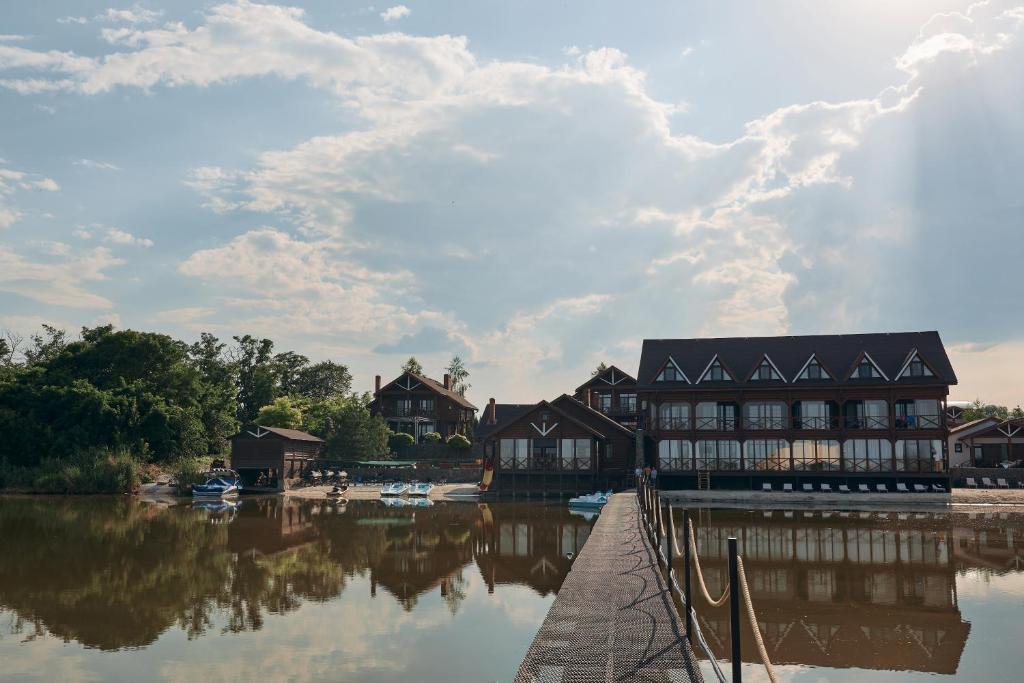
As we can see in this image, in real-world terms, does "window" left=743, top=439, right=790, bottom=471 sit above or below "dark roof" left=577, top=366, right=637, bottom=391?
below

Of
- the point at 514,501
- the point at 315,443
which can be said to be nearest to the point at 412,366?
the point at 315,443

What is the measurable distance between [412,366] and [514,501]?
6575 centimetres

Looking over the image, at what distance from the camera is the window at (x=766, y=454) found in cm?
5200

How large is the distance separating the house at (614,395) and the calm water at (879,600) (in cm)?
3870

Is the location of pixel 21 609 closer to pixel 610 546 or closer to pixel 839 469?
pixel 610 546

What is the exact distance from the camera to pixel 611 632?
37.7ft

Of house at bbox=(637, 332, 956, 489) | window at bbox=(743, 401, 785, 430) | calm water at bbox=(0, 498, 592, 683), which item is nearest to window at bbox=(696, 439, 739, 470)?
house at bbox=(637, 332, 956, 489)

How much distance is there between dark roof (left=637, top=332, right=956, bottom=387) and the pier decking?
38.2 m

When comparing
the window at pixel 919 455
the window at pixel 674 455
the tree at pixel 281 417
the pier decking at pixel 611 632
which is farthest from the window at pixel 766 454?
the tree at pixel 281 417

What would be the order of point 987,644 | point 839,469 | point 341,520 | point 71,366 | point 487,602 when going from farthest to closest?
1. point 71,366
2. point 839,469
3. point 341,520
4. point 487,602
5. point 987,644

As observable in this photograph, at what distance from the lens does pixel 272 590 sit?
20.8 metres

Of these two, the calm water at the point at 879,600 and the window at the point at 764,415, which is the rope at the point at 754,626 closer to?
the calm water at the point at 879,600

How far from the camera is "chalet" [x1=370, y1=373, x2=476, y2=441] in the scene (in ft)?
278

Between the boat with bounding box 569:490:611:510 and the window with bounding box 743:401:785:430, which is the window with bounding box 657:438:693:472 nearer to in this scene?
the window with bounding box 743:401:785:430
